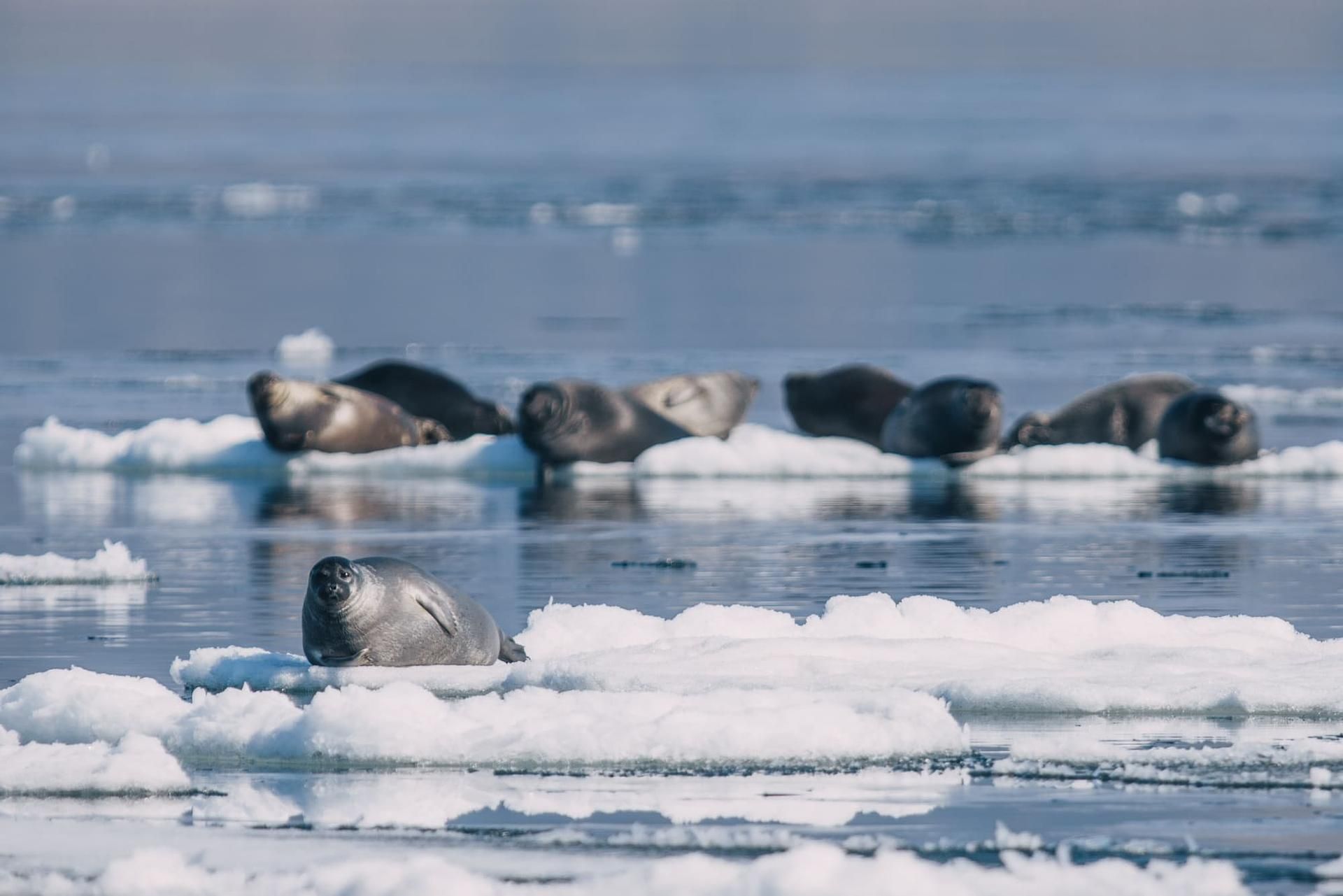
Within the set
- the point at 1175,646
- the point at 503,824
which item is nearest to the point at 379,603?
the point at 503,824

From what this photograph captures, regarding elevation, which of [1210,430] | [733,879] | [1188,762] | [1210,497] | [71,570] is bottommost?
[733,879]

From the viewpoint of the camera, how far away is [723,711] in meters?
8.27

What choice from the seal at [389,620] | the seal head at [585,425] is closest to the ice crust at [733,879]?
the seal at [389,620]

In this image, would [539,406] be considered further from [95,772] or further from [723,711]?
[95,772]

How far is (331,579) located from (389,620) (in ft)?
1.17

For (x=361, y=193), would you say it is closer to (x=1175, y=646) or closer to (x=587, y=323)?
(x=587, y=323)

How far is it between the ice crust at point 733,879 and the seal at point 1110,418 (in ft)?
35.0

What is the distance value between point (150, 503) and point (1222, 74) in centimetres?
18122

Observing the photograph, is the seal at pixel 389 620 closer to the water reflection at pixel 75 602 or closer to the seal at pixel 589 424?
the water reflection at pixel 75 602

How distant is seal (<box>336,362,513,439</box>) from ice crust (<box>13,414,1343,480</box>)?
59 centimetres

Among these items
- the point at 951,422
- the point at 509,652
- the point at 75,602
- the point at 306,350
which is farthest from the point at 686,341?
the point at 509,652

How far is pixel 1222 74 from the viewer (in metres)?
190

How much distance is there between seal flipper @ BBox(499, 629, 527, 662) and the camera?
9.66m

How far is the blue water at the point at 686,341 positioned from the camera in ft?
35.8
